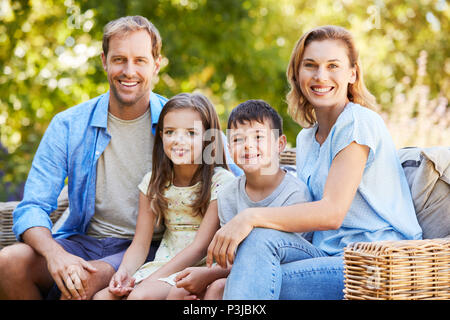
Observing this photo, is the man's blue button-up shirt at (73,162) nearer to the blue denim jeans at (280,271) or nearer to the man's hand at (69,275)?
the man's hand at (69,275)

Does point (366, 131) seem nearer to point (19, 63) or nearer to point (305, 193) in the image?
point (305, 193)

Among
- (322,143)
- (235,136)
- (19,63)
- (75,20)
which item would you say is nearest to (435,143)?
(322,143)

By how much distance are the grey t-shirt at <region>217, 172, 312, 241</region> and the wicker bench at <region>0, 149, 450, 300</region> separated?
455 mm

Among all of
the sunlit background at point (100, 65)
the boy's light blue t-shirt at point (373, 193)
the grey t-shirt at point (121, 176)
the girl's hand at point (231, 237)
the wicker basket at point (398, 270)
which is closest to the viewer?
the wicker basket at point (398, 270)

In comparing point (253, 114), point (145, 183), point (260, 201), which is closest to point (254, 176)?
point (260, 201)

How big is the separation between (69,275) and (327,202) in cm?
111

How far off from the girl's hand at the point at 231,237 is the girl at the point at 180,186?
0.42m

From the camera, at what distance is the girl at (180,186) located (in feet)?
7.97

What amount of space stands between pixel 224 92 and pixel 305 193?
4.07m

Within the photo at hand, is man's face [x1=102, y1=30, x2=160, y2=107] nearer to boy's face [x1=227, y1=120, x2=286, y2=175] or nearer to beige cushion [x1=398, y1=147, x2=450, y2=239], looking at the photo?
boy's face [x1=227, y1=120, x2=286, y2=175]

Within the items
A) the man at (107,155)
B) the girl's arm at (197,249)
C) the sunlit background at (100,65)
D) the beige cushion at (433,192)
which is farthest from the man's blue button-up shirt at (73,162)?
the sunlit background at (100,65)

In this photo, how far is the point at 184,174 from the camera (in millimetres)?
2605

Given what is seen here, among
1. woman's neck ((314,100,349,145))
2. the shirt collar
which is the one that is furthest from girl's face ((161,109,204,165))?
woman's neck ((314,100,349,145))
